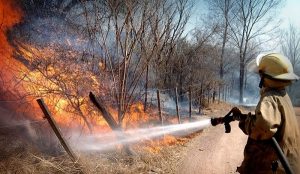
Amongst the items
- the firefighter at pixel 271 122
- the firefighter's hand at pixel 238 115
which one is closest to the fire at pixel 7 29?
the firefighter's hand at pixel 238 115

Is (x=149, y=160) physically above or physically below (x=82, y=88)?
below

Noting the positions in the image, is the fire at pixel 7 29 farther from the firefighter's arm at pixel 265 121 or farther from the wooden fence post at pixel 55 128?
the firefighter's arm at pixel 265 121

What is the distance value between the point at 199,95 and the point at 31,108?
499 inches

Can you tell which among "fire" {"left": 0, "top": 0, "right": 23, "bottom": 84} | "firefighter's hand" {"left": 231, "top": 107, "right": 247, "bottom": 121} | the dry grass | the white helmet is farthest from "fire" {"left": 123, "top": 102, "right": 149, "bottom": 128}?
the white helmet

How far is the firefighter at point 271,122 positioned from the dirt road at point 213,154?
15.6 ft

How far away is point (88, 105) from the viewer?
912cm

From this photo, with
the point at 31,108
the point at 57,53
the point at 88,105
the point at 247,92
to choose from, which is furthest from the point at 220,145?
the point at 247,92

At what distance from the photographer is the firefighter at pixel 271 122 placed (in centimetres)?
303

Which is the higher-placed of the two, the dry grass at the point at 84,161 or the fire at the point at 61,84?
the fire at the point at 61,84

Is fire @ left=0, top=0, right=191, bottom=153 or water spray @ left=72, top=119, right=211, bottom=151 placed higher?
fire @ left=0, top=0, right=191, bottom=153

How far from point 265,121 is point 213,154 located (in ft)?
22.6

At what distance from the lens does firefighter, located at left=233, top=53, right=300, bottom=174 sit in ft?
9.95

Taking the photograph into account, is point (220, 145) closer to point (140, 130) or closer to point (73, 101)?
point (140, 130)

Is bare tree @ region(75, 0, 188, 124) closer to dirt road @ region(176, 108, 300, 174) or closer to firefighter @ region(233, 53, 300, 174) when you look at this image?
dirt road @ region(176, 108, 300, 174)
